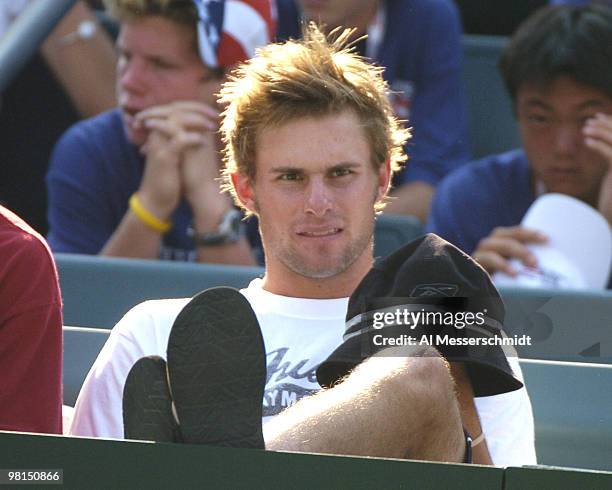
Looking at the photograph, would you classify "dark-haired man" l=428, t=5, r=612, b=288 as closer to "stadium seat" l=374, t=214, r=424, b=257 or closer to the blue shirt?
the blue shirt

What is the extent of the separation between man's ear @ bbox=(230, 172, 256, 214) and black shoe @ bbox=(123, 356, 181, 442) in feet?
3.07

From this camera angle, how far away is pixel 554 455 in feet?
8.80

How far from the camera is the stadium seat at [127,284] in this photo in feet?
10.7

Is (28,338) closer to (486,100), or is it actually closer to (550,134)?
(550,134)

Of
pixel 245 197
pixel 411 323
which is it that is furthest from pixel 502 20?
pixel 411 323

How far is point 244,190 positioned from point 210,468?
112 cm

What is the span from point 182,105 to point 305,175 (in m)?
1.17

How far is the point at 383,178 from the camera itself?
2834 mm

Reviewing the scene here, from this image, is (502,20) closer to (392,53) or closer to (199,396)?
(392,53)

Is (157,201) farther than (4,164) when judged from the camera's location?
No

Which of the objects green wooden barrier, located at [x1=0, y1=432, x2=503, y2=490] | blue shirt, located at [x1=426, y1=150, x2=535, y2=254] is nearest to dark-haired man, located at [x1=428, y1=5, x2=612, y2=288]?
blue shirt, located at [x1=426, y1=150, x2=535, y2=254]

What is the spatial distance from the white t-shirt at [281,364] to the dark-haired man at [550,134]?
0.99m

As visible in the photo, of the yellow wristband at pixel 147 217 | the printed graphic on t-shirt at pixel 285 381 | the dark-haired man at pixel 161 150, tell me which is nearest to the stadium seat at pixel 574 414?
the printed graphic on t-shirt at pixel 285 381

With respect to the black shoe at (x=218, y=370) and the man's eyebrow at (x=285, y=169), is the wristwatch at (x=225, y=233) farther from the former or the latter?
the black shoe at (x=218, y=370)
